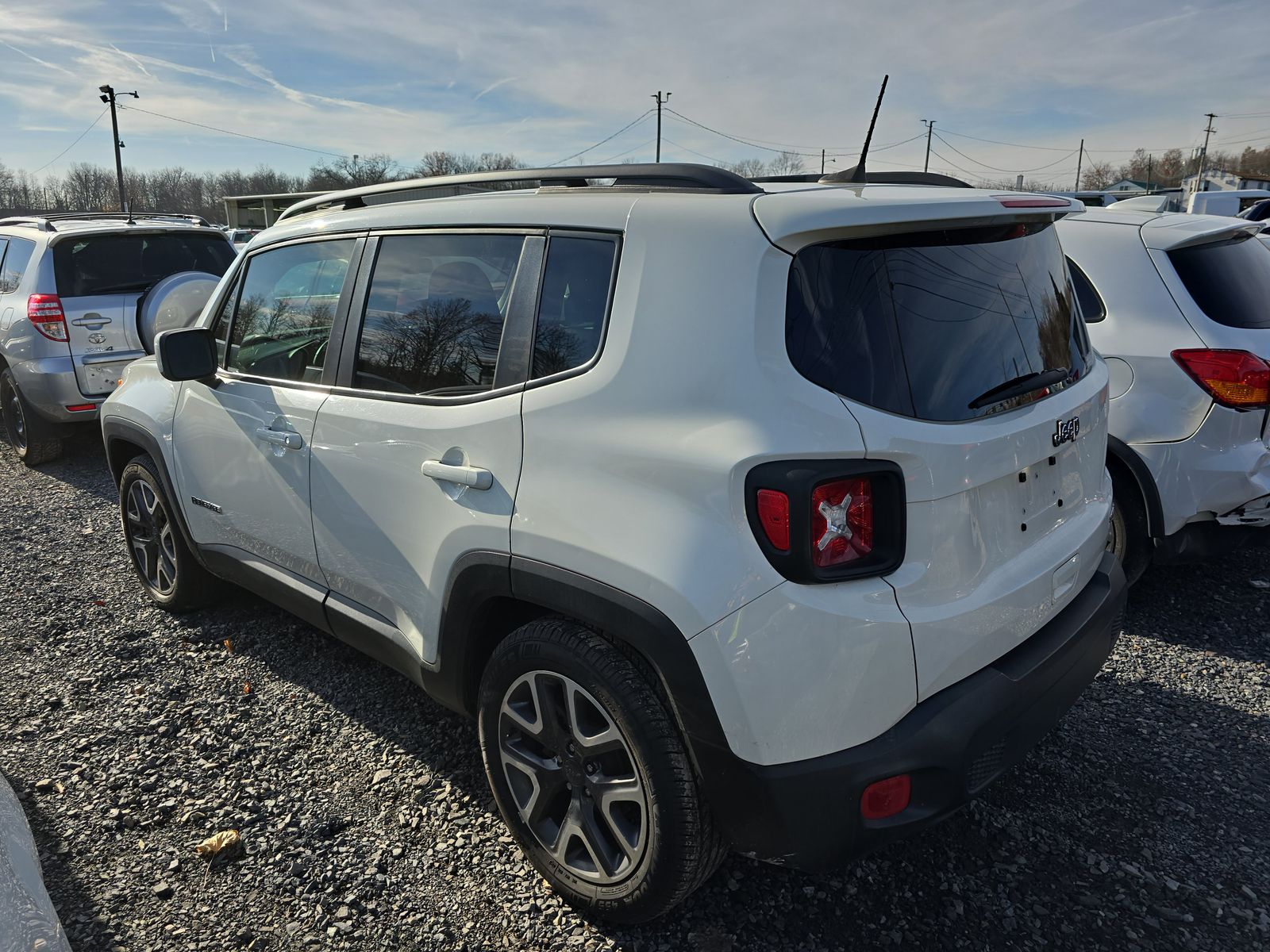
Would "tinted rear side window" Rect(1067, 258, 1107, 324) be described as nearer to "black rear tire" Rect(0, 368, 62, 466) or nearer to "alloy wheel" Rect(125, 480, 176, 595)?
"alloy wheel" Rect(125, 480, 176, 595)

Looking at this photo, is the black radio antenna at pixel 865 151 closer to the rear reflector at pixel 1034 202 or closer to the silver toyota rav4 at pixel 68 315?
the rear reflector at pixel 1034 202

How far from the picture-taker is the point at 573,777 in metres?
2.22

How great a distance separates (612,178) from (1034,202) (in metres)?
1.11

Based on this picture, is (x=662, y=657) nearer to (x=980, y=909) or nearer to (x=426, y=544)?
(x=426, y=544)

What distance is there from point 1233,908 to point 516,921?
1932 mm

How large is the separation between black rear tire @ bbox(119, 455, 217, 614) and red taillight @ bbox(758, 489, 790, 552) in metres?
3.11

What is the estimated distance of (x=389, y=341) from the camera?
8.75 ft

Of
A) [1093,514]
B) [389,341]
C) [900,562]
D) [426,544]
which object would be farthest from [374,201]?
[1093,514]

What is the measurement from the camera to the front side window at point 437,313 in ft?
7.74

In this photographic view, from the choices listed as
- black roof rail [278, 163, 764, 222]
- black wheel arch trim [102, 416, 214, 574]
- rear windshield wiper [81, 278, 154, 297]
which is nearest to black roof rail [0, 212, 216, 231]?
rear windshield wiper [81, 278, 154, 297]

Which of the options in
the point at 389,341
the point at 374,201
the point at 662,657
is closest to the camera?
the point at 662,657

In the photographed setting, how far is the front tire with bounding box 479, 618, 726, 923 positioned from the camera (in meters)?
1.96

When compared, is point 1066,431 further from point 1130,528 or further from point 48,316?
point 48,316

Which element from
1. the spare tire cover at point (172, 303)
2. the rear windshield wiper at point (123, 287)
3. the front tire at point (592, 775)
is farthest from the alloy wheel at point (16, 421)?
the front tire at point (592, 775)
